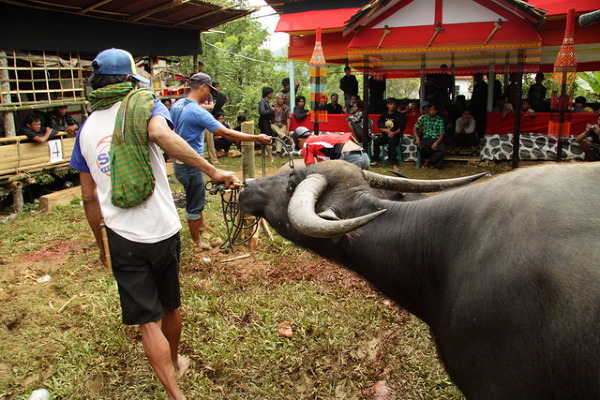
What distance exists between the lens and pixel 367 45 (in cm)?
962

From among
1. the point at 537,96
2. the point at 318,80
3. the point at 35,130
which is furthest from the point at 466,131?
the point at 35,130

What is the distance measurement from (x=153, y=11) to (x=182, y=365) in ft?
26.0

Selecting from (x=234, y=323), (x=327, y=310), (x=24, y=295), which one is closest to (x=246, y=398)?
(x=234, y=323)

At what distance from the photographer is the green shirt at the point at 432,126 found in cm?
1052

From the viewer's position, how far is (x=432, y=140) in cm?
1054

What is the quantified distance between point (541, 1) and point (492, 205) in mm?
10540

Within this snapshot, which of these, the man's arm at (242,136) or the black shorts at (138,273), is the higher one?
the man's arm at (242,136)

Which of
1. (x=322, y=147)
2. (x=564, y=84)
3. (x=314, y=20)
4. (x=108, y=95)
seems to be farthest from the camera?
(x=314, y=20)

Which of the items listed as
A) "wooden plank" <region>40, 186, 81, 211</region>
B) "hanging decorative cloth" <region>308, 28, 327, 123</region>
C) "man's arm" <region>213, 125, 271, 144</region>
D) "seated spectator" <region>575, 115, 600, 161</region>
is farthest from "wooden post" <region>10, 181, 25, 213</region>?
"seated spectator" <region>575, 115, 600, 161</region>

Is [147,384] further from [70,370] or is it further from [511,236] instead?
[511,236]

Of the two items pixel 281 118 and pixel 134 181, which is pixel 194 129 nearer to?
pixel 134 181

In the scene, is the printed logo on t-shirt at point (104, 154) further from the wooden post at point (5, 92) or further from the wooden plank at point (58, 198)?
the wooden post at point (5, 92)

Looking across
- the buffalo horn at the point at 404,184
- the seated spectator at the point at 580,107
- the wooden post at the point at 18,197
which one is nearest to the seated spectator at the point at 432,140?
the seated spectator at the point at 580,107

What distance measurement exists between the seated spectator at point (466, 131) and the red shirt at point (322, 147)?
6611 millimetres
